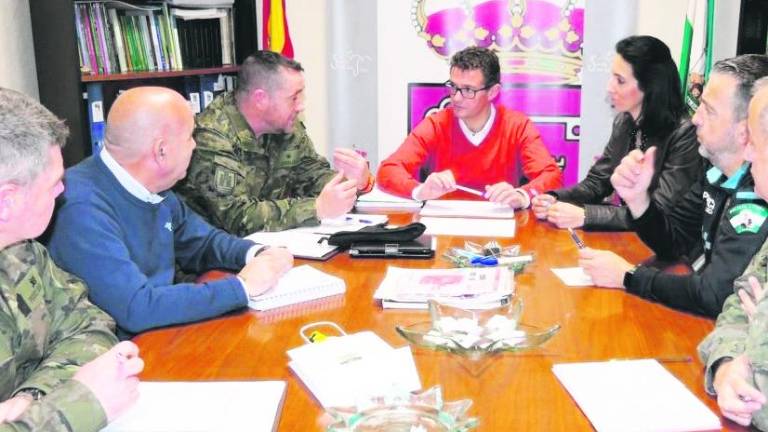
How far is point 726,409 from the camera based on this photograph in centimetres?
116

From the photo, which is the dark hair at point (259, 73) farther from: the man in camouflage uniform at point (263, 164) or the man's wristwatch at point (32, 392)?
the man's wristwatch at point (32, 392)

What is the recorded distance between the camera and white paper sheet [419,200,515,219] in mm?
2568

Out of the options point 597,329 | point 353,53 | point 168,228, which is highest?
point 353,53

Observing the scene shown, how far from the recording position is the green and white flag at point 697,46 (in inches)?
144

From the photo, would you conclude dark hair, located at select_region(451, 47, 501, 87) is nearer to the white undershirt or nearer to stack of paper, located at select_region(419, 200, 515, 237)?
the white undershirt

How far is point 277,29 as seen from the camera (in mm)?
4195

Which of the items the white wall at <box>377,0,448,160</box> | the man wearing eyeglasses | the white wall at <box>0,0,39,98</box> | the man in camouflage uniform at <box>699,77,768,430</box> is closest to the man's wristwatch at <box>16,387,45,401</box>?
the man in camouflage uniform at <box>699,77,768,430</box>

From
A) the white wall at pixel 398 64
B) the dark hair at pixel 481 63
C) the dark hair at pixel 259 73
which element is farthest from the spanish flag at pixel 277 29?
the dark hair at pixel 259 73

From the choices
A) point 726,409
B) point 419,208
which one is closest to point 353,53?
point 419,208

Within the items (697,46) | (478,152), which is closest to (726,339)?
(478,152)

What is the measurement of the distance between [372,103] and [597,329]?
2858 millimetres

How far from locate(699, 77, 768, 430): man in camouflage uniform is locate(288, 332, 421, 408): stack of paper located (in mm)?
498

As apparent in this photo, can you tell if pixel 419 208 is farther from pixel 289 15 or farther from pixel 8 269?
pixel 289 15

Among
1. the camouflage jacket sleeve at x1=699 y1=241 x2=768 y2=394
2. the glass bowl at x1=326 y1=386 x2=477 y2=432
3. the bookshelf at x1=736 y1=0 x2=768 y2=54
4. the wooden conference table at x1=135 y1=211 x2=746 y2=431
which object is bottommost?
the wooden conference table at x1=135 y1=211 x2=746 y2=431
